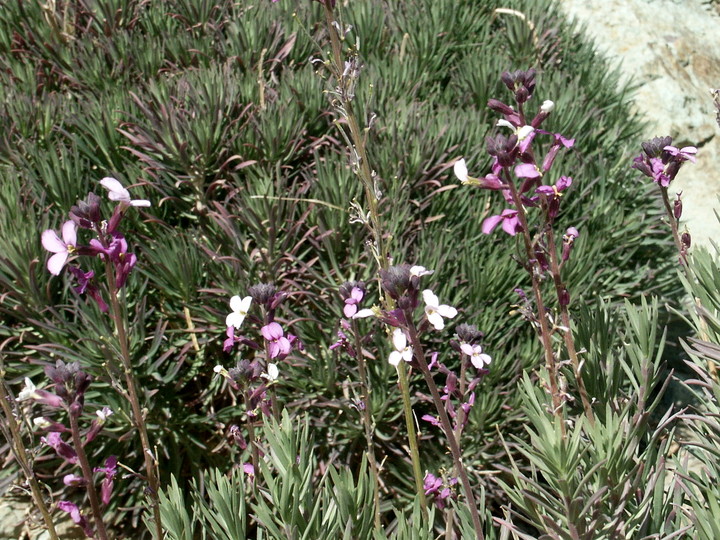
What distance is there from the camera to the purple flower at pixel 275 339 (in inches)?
70.4

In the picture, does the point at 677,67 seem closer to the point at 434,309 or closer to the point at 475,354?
the point at 475,354

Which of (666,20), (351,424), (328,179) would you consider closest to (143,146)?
(328,179)

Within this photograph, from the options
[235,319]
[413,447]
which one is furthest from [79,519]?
[413,447]

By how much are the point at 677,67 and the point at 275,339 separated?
463 cm

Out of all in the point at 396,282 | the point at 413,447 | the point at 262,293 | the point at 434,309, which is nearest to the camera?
the point at 396,282

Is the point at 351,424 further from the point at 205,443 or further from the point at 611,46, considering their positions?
the point at 611,46

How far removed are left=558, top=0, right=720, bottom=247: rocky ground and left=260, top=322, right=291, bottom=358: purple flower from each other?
3391 millimetres

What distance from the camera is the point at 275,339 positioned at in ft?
6.00

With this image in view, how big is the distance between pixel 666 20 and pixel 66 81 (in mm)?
4573

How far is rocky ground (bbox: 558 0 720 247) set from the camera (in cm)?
466

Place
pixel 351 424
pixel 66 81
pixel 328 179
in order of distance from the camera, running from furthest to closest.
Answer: pixel 66 81 < pixel 328 179 < pixel 351 424

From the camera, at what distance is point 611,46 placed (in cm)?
534

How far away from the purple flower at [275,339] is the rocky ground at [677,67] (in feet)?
11.1

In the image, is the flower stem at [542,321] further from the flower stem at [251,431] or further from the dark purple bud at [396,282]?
the flower stem at [251,431]
